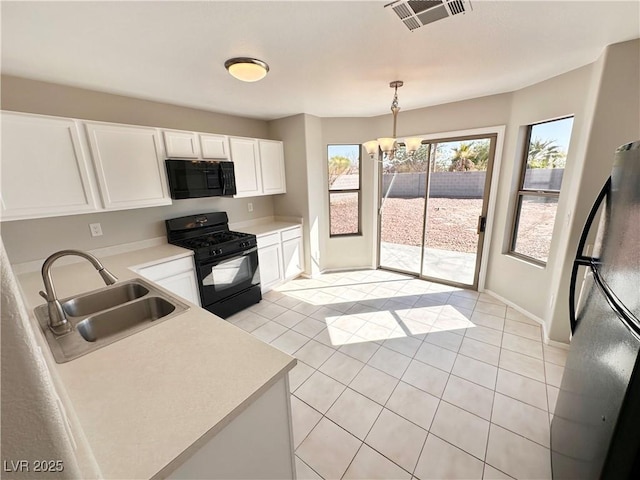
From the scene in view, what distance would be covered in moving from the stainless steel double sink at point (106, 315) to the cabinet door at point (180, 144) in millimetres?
1482

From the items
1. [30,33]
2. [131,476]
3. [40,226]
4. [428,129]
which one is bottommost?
[131,476]

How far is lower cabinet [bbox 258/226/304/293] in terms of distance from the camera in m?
3.55

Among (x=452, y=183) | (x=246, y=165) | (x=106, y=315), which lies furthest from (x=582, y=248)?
(x=246, y=165)

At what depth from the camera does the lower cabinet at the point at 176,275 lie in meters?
2.42

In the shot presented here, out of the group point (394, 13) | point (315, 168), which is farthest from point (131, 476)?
point (315, 168)

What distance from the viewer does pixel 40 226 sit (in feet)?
7.36

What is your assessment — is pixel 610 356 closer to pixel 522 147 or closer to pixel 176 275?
pixel 522 147

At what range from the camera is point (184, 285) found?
2.66 meters

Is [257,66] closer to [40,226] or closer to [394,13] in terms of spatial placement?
[394,13]

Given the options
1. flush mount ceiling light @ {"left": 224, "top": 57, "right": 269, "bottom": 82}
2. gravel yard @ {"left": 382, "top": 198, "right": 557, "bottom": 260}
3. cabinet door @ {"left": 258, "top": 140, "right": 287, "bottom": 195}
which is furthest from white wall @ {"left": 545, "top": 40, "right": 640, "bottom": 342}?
cabinet door @ {"left": 258, "top": 140, "right": 287, "bottom": 195}

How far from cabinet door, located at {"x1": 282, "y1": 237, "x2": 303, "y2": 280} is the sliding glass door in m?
1.35

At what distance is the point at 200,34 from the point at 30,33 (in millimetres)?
935

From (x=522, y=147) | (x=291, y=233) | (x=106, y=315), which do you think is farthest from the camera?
(x=291, y=233)

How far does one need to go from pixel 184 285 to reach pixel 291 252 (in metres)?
1.63
